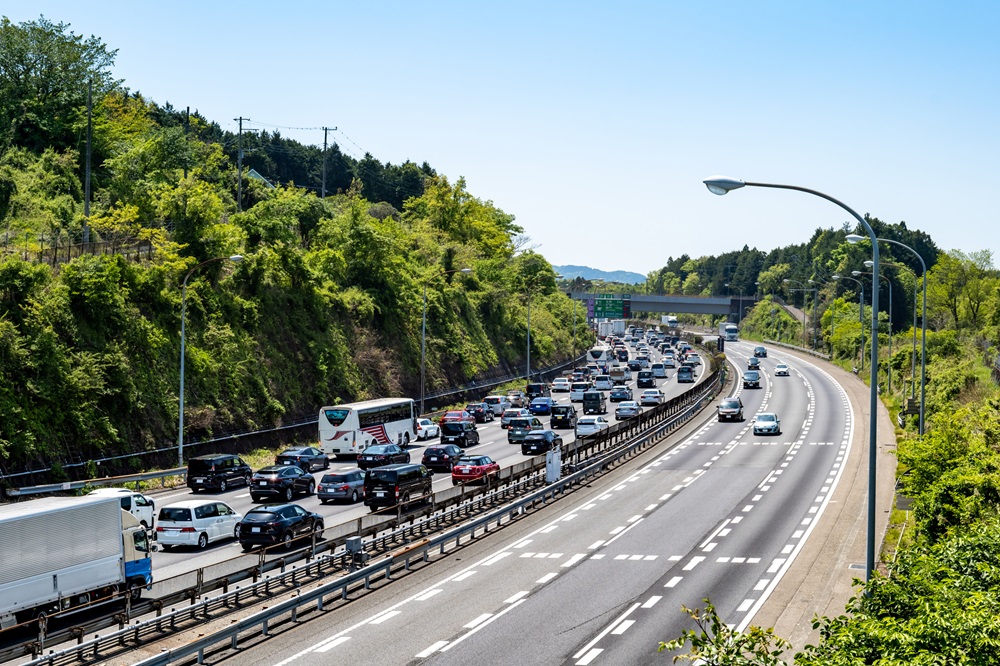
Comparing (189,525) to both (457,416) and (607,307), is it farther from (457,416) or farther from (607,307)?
(607,307)

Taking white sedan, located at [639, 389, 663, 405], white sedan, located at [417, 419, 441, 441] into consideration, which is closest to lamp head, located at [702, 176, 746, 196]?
white sedan, located at [417, 419, 441, 441]

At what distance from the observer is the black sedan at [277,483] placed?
39281 millimetres

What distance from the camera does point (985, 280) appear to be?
11119 cm

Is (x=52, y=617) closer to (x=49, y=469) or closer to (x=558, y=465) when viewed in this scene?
(x=49, y=469)

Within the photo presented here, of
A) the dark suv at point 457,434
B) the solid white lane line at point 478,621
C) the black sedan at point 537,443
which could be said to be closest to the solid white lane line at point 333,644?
the solid white lane line at point 478,621

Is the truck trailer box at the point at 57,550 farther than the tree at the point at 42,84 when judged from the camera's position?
No

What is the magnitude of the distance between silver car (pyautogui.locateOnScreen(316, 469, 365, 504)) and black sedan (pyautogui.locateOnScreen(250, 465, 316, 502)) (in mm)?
1542

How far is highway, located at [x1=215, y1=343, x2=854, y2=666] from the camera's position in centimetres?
2075

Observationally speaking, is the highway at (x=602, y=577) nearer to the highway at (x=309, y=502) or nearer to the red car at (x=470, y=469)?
the red car at (x=470, y=469)

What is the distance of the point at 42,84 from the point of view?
232 ft

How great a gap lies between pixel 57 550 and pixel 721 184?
16.6 m

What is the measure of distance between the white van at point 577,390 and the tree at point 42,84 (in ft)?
144

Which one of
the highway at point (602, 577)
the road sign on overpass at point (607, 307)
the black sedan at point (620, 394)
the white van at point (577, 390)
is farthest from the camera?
the road sign on overpass at point (607, 307)

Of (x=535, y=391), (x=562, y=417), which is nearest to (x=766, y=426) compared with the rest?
(x=562, y=417)
